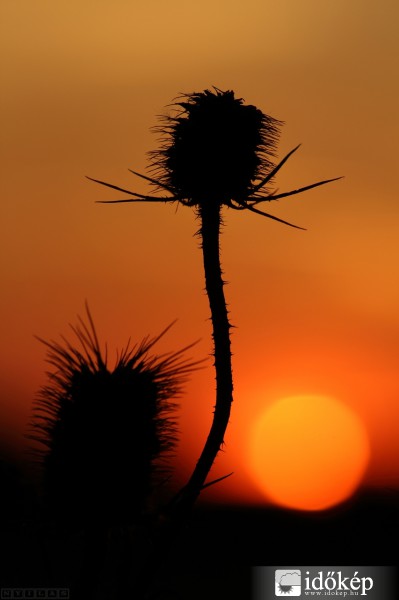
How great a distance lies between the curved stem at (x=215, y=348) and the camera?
Answer: 17.2 m

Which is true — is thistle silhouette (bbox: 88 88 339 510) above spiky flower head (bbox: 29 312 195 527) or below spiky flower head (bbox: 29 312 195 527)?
above

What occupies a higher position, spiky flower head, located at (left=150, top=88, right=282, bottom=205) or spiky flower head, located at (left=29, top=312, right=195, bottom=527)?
spiky flower head, located at (left=150, top=88, right=282, bottom=205)

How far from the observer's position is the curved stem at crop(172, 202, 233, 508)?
17.2 metres

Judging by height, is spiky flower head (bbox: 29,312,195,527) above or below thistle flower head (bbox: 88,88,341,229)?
below

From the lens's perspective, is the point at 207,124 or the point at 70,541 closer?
the point at 70,541

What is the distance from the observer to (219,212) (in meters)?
20.5

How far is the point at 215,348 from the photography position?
60.9 feet

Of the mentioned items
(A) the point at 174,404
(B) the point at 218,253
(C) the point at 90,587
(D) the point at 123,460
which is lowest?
(C) the point at 90,587

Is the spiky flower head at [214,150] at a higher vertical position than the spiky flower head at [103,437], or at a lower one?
higher

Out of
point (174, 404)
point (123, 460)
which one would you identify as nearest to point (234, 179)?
point (174, 404)

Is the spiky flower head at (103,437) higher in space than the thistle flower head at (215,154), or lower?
lower

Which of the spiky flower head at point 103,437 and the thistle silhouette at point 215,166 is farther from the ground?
the thistle silhouette at point 215,166

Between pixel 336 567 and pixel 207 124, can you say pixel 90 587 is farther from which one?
pixel 336 567

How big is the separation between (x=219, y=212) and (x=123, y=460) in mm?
5818
